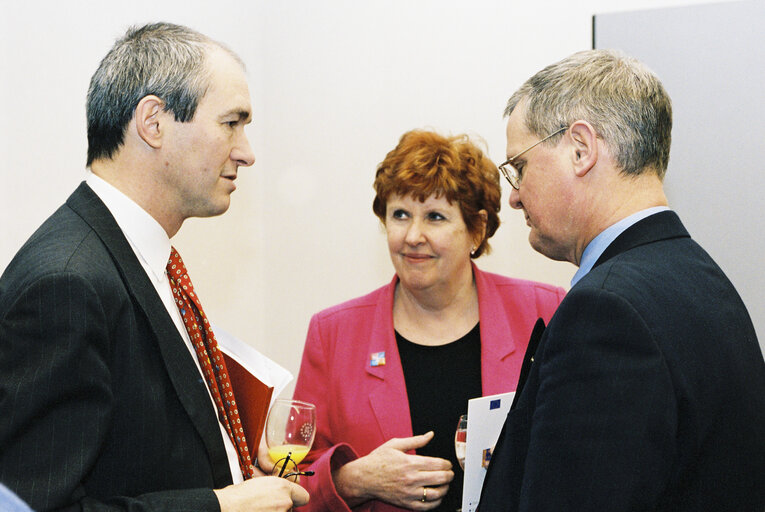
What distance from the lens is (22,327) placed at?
1.20m

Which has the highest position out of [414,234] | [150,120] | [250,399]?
[150,120]

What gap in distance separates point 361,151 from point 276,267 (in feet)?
2.41

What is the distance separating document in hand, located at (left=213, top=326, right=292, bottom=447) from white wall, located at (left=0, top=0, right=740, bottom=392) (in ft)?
5.24

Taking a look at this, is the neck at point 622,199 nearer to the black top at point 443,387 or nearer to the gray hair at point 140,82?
the gray hair at point 140,82

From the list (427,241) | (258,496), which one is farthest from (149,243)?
(427,241)

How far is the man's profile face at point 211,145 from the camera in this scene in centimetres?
157

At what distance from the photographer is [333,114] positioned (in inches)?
143

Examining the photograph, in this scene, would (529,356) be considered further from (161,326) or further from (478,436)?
(161,326)

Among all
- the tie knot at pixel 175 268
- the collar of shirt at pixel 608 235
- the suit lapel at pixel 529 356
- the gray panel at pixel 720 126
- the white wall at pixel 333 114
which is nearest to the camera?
the collar of shirt at pixel 608 235

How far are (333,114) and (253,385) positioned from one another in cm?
219

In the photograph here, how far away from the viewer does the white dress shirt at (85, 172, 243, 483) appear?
1500mm

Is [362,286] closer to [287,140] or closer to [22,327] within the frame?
[287,140]

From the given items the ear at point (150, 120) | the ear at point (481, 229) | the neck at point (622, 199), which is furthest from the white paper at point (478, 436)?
the ear at point (150, 120)

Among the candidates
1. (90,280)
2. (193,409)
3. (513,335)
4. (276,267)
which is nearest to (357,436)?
(513,335)
